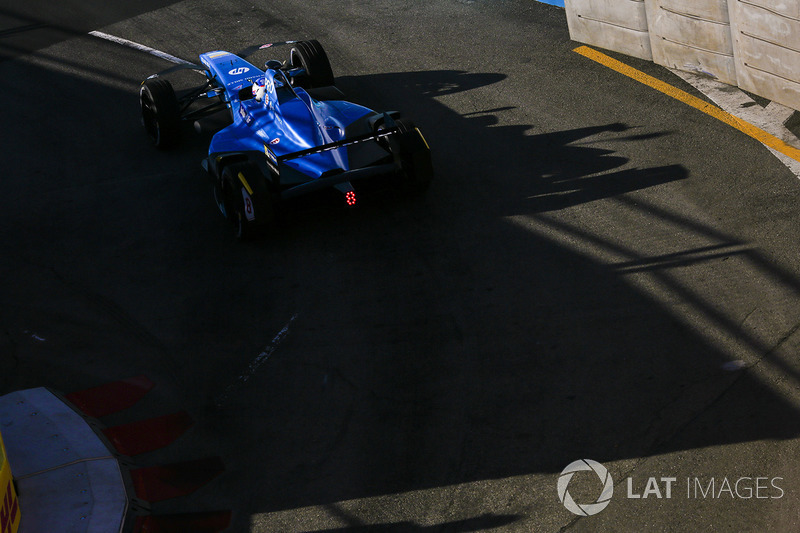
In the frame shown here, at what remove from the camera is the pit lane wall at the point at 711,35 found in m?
10.5

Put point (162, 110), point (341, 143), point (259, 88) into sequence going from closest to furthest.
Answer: point (341, 143), point (259, 88), point (162, 110)

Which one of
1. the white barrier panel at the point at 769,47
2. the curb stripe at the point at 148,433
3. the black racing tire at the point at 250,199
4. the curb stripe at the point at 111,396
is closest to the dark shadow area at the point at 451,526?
the curb stripe at the point at 148,433

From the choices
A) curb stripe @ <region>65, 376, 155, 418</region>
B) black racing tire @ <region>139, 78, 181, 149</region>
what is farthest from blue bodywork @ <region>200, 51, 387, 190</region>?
curb stripe @ <region>65, 376, 155, 418</region>

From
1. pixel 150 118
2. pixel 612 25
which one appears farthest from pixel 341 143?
pixel 612 25

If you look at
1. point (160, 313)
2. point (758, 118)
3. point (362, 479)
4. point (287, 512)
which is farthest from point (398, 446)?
point (758, 118)

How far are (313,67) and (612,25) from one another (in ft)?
13.9

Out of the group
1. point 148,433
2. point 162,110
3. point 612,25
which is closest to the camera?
point 148,433

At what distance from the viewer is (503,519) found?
5.98m

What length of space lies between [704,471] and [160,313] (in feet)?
16.4

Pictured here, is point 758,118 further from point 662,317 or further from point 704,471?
point 704,471
